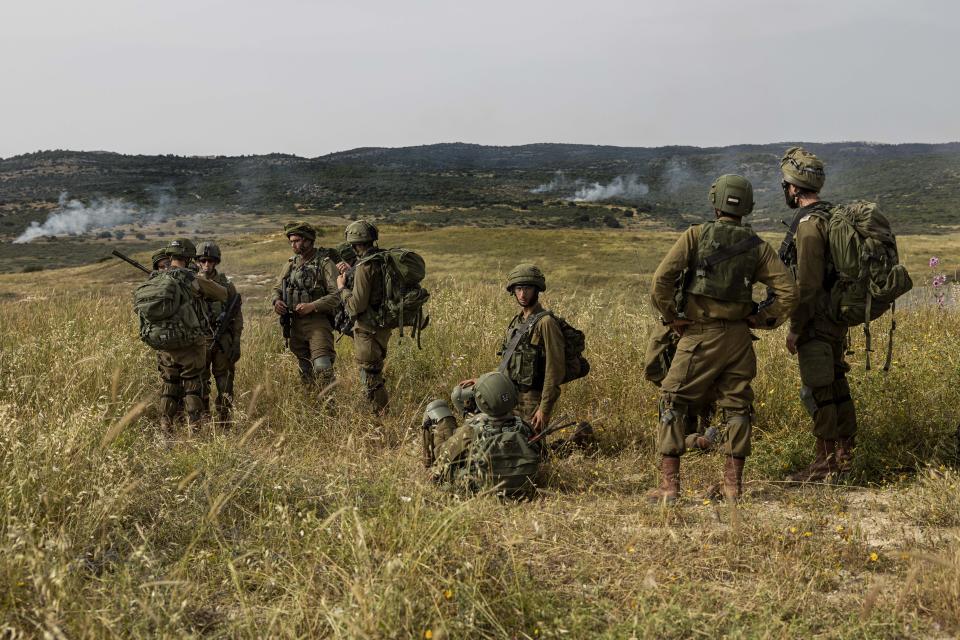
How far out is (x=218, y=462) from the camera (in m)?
3.96

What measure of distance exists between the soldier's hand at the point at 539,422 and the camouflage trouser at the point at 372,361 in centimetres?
182

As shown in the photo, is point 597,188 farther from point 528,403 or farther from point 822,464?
point 822,464

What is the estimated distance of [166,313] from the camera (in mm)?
5352

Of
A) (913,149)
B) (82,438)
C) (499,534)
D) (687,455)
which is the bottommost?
(687,455)

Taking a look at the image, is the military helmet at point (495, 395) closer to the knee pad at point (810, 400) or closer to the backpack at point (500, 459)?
the backpack at point (500, 459)

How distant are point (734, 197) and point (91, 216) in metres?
57.5

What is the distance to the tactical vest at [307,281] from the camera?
6535mm

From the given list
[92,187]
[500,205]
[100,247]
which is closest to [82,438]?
[100,247]

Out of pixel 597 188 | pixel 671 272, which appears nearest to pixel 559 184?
pixel 597 188

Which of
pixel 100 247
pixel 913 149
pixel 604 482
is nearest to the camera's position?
pixel 604 482

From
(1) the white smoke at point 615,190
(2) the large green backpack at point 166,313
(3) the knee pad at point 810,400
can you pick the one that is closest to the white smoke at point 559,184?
(1) the white smoke at point 615,190

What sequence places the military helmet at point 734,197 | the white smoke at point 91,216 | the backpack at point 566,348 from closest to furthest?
the military helmet at point 734,197 < the backpack at point 566,348 < the white smoke at point 91,216

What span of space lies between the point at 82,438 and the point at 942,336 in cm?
756

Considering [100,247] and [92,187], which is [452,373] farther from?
[92,187]
